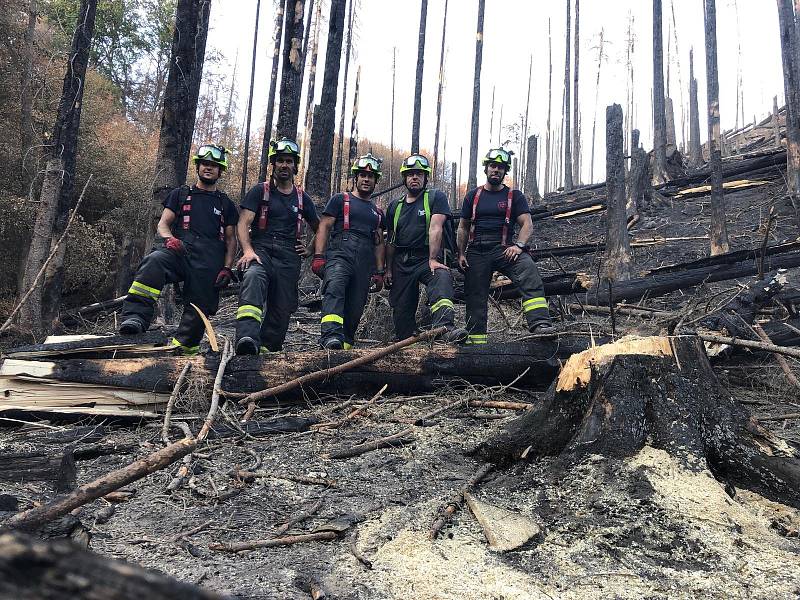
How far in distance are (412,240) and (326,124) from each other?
18.9 ft

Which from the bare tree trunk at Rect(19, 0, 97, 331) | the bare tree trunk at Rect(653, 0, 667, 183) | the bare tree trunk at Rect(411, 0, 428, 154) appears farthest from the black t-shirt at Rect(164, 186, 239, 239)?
the bare tree trunk at Rect(411, 0, 428, 154)

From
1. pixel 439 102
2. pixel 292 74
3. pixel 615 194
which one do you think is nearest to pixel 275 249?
pixel 292 74

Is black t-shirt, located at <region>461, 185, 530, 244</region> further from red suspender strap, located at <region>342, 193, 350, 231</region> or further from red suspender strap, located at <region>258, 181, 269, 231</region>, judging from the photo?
red suspender strap, located at <region>258, 181, 269, 231</region>

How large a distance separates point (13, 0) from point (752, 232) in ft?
54.4

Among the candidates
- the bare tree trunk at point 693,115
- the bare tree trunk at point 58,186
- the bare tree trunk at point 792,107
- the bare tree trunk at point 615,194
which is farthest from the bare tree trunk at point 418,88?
the bare tree trunk at point 58,186

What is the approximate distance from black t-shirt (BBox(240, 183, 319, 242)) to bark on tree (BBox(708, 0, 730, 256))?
817 cm

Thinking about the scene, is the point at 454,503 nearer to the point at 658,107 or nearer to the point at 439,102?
the point at 658,107

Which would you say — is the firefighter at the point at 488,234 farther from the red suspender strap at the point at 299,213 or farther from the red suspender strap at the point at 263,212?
the red suspender strap at the point at 263,212

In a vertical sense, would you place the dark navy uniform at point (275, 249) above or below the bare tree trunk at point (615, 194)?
below

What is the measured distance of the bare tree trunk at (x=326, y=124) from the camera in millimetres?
10180

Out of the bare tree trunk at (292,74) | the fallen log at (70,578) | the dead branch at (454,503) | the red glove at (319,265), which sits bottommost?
the dead branch at (454,503)

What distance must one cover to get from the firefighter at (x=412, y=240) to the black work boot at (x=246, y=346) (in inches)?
64.2

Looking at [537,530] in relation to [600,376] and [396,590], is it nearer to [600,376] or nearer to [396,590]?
[396,590]

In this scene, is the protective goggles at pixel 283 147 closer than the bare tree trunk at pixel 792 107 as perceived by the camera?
Yes
